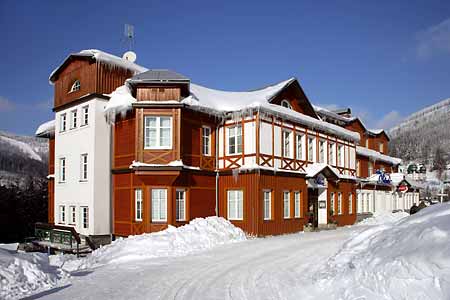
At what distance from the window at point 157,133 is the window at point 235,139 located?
12.4ft

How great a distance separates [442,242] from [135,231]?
51.1 ft

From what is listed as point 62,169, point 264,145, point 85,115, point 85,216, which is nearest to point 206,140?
point 264,145

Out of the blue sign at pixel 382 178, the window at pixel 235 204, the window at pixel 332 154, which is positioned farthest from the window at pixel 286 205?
the blue sign at pixel 382 178

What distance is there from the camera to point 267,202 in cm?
2180

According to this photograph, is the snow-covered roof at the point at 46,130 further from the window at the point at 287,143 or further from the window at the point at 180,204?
the window at the point at 287,143

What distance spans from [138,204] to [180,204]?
206 centimetres

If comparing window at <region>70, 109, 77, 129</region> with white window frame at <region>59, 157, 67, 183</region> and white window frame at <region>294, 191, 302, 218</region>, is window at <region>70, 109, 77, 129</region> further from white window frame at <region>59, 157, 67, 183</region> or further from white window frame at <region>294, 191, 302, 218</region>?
white window frame at <region>294, 191, 302, 218</region>

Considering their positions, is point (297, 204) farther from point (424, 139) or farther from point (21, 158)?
point (21, 158)

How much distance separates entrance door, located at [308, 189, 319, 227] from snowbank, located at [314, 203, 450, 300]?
52.7ft

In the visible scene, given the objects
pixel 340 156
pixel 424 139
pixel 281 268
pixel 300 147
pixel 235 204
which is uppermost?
pixel 424 139

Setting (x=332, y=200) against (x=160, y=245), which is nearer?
(x=160, y=245)

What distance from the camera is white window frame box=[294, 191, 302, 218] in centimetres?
2391

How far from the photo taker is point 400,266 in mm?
7484

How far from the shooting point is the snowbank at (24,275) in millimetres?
9109
